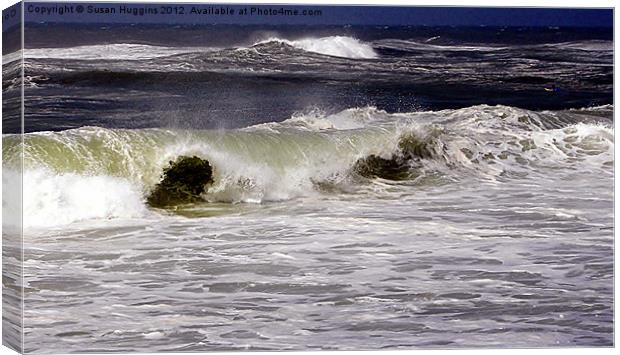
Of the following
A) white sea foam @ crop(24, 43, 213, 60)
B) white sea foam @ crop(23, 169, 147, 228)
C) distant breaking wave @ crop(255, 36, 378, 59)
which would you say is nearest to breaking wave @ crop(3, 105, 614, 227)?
white sea foam @ crop(23, 169, 147, 228)

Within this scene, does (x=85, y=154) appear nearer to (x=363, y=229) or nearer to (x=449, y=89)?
(x=363, y=229)

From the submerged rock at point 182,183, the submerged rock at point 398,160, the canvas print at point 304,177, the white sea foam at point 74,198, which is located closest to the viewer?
the white sea foam at point 74,198

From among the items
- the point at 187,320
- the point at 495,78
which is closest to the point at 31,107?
the point at 187,320

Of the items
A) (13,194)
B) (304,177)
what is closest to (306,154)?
(304,177)

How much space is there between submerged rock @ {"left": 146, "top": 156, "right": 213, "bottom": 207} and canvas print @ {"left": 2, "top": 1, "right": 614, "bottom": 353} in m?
0.02

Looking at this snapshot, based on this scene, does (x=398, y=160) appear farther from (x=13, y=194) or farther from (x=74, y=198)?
(x=13, y=194)

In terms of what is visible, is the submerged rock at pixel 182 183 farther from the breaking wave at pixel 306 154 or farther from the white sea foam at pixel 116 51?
the white sea foam at pixel 116 51

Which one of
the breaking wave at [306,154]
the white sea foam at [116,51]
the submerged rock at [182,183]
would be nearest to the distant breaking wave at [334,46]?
the breaking wave at [306,154]

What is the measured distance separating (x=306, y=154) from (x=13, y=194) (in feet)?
6.77

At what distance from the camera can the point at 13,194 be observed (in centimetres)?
1030

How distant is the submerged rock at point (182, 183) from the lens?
34.3 ft

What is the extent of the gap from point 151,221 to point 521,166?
2703mm

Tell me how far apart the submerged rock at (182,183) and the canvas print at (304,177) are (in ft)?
0.05

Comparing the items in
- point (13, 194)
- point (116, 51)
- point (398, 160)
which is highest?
point (116, 51)
